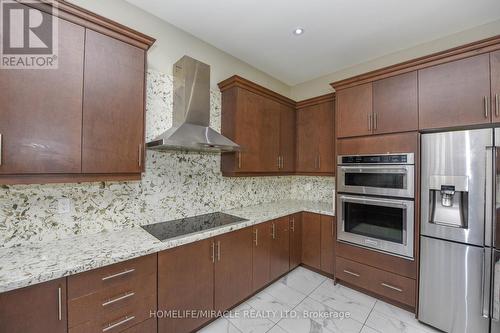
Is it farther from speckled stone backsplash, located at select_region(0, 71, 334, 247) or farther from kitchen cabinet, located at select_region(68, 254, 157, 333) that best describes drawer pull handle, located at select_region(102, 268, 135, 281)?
speckled stone backsplash, located at select_region(0, 71, 334, 247)

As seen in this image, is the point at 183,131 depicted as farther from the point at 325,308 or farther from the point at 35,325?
the point at 325,308

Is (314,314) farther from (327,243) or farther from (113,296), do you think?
(113,296)

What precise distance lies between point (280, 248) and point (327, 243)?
60 centimetres

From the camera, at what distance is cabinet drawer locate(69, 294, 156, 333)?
1205 mm

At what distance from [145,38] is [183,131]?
0.74 meters

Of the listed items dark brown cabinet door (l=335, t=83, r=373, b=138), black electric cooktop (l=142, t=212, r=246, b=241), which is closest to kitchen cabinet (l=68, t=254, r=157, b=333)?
black electric cooktop (l=142, t=212, r=246, b=241)

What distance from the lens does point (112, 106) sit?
147 centimetres

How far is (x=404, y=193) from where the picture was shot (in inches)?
77.5

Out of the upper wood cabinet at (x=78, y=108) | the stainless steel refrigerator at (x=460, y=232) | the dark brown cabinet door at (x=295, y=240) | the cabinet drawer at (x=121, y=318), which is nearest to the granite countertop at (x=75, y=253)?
the cabinet drawer at (x=121, y=318)

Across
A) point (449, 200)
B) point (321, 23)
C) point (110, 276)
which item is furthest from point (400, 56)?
point (110, 276)

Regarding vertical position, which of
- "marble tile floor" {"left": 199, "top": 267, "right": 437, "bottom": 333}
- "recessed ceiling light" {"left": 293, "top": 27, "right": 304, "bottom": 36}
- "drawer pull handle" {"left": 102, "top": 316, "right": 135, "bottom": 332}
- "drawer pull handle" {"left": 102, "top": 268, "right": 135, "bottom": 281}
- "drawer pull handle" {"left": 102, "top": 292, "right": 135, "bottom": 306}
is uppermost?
"recessed ceiling light" {"left": 293, "top": 27, "right": 304, "bottom": 36}

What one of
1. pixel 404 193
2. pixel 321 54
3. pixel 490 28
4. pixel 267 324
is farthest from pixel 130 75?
pixel 490 28

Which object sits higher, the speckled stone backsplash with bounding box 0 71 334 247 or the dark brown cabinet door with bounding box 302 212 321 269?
the speckled stone backsplash with bounding box 0 71 334 247

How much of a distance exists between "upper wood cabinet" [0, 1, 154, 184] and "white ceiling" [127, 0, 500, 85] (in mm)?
720
